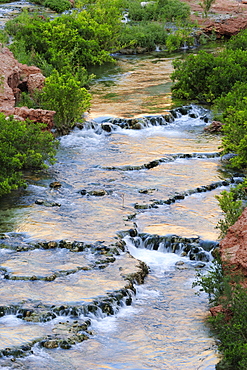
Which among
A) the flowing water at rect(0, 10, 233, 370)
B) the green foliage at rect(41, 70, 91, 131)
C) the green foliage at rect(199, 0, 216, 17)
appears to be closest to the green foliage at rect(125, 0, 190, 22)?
the green foliage at rect(199, 0, 216, 17)

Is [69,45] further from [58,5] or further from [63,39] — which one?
[58,5]

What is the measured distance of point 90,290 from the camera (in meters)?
9.58

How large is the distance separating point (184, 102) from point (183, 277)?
10.7m

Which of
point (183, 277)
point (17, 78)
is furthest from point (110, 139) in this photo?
point (183, 277)

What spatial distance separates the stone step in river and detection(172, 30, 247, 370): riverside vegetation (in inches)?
16.0

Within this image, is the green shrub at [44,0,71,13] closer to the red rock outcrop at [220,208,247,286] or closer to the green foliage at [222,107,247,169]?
the green foliage at [222,107,247,169]

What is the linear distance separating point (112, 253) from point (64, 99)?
7086 mm

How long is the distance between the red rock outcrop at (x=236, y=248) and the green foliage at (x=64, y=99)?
8.21 m

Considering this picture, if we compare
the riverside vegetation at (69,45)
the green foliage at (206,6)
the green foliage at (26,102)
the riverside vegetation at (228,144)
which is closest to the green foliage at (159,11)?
the riverside vegetation at (69,45)

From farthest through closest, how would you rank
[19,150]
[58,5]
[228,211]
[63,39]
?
[58,5]
[63,39]
[19,150]
[228,211]

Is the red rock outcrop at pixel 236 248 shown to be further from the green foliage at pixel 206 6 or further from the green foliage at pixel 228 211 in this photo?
the green foliage at pixel 206 6

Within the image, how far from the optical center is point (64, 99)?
1686 cm

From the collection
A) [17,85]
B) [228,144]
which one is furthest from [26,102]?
[228,144]

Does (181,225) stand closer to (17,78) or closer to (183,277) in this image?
(183,277)
